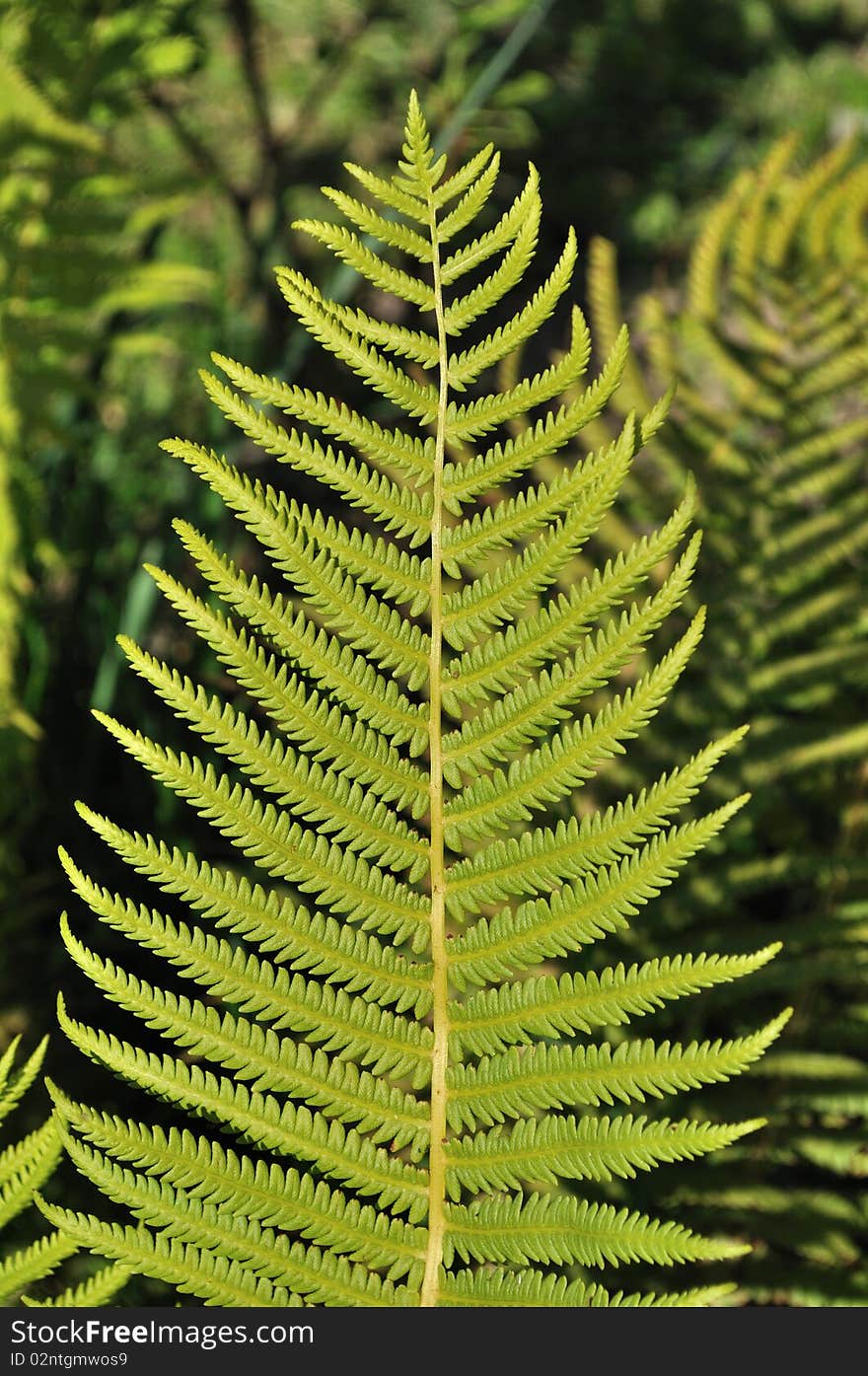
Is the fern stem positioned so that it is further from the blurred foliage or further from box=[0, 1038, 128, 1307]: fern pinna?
the blurred foliage

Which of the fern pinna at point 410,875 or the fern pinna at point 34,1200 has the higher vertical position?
the fern pinna at point 410,875

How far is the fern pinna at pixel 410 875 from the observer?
71 cm

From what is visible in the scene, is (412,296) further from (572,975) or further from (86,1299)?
(86,1299)

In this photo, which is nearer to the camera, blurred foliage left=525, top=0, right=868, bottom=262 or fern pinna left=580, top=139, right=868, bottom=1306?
fern pinna left=580, top=139, right=868, bottom=1306

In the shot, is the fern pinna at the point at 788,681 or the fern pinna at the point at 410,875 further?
the fern pinna at the point at 788,681

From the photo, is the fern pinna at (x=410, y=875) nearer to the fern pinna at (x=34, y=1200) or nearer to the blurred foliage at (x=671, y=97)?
the fern pinna at (x=34, y=1200)

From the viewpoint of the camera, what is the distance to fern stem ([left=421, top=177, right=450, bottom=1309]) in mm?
751

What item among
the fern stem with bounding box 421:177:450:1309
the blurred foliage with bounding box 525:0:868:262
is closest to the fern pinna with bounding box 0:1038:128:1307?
the fern stem with bounding box 421:177:450:1309

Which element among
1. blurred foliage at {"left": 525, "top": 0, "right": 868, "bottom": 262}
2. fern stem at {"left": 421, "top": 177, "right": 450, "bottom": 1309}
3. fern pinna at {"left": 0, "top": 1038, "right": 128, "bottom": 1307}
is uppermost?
blurred foliage at {"left": 525, "top": 0, "right": 868, "bottom": 262}

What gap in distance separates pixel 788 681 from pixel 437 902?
0.69m

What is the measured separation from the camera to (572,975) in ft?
2.39

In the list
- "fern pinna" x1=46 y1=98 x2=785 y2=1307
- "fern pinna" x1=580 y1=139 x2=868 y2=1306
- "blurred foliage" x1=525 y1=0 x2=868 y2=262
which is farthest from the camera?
"blurred foliage" x1=525 y1=0 x2=868 y2=262

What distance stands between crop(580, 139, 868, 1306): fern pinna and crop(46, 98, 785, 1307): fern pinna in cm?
49


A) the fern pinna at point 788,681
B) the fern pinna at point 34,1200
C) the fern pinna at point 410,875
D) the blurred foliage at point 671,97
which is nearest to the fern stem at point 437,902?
the fern pinna at point 410,875
